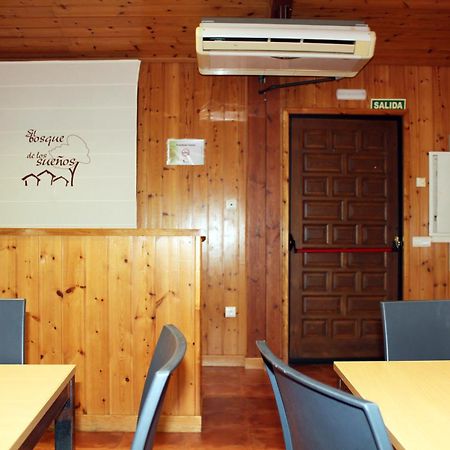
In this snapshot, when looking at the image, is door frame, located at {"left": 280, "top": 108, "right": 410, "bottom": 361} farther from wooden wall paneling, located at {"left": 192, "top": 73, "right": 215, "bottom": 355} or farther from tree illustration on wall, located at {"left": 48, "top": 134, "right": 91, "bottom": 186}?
tree illustration on wall, located at {"left": 48, "top": 134, "right": 91, "bottom": 186}

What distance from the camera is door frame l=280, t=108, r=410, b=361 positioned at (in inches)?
151

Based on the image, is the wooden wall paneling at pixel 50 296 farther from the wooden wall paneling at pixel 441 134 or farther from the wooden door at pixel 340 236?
the wooden wall paneling at pixel 441 134

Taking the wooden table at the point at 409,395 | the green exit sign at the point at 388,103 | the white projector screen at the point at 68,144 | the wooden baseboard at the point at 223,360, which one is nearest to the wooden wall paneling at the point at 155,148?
the white projector screen at the point at 68,144

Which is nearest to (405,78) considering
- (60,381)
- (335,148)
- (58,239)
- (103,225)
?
(335,148)

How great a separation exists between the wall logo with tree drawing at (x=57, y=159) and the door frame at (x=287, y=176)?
1738mm

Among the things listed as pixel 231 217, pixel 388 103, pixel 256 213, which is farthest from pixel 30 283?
pixel 388 103

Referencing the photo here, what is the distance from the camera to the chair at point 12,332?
5.18 feet

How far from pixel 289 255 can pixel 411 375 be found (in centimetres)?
262

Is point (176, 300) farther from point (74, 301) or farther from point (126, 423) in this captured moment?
point (126, 423)

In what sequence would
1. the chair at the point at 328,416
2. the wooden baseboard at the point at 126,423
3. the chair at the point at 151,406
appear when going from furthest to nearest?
1. the wooden baseboard at the point at 126,423
2. the chair at the point at 151,406
3. the chair at the point at 328,416

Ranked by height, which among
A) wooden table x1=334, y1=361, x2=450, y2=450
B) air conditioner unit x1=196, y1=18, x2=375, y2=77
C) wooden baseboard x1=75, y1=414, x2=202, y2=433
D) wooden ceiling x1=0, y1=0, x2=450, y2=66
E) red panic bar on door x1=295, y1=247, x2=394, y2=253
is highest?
wooden ceiling x1=0, y1=0, x2=450, y2=66

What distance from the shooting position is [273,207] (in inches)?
152

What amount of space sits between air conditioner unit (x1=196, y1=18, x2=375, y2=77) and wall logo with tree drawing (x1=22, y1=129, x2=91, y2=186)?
1.67 meters

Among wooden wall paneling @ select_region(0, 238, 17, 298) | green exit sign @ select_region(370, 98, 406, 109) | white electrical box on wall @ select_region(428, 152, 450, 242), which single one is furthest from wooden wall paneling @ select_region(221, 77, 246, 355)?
wooden wall paneling @ select_region(0, 238, 17, 298)
